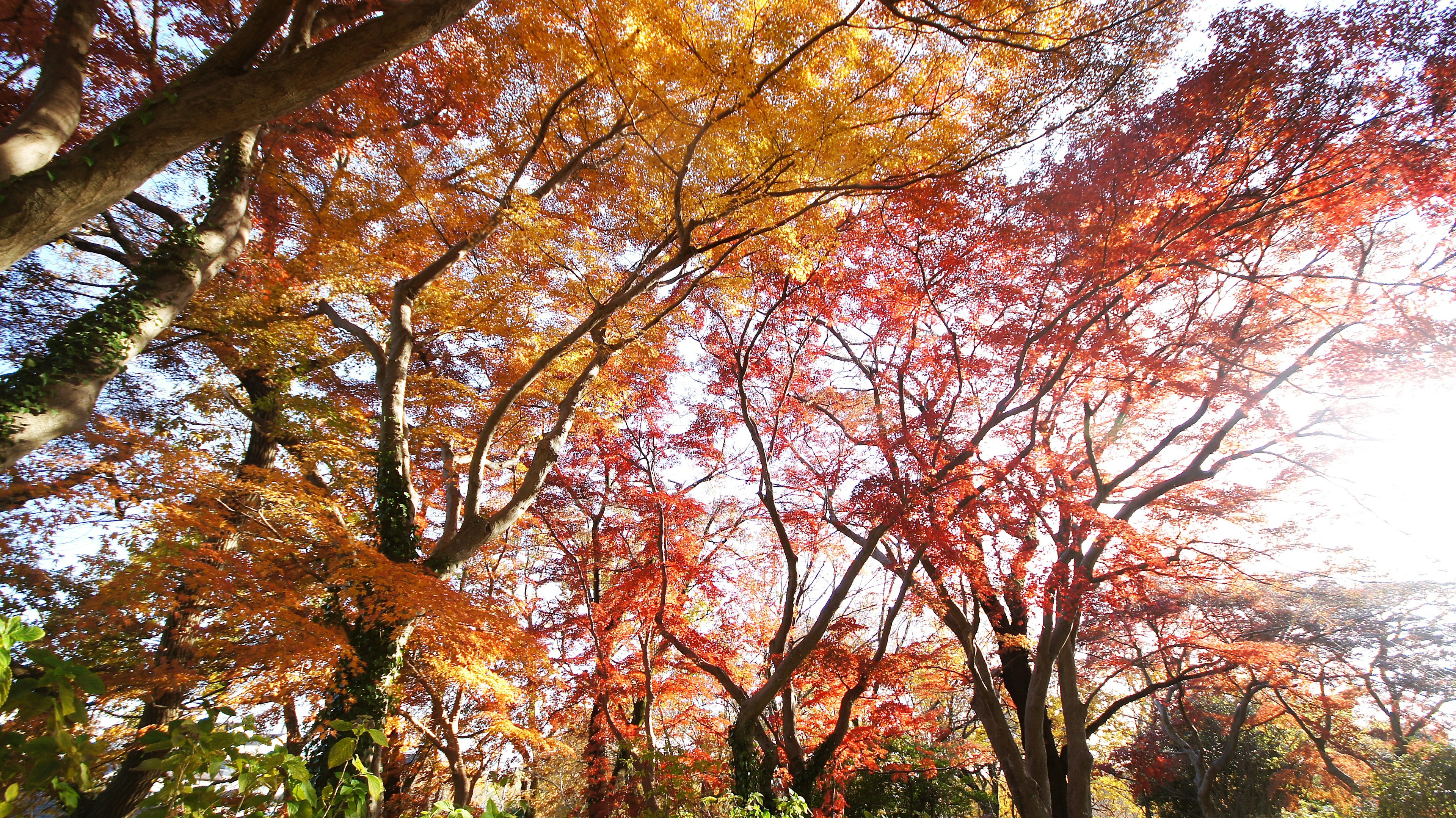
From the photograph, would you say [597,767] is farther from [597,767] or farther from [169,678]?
[169,678]

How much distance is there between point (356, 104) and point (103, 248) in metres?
3.61

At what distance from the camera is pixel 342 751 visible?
155 centimetres

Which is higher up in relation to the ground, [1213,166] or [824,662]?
[1213,166]

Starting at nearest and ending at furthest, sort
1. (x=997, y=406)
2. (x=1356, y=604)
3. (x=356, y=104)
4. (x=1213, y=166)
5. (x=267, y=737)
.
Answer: (x=267, y=737)
(x=1213, y=166)
(x=997, y=406)
(x=356, y=104)
(x=1356, y=604)

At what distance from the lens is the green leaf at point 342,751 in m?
1.45

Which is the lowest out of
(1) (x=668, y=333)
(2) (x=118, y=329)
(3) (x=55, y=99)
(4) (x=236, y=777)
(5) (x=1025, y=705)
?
(4) (x=236, y=777)

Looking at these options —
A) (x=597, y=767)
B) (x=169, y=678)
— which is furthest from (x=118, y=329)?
(x=597, y=767)

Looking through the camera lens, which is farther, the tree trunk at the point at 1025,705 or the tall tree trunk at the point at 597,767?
the tall tree trunk at the point at 597,767

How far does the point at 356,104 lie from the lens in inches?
293

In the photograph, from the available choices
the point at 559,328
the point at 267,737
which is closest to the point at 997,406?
the point at 559,328

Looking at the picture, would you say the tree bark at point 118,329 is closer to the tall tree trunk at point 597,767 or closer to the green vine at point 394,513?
the green vine at point 394,513

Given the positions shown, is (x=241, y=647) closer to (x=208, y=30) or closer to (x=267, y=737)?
(x=267, y=737)

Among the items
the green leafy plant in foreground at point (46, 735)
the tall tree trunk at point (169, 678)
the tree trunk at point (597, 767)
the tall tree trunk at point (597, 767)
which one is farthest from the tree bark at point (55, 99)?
the tree trunk at point (597, 767)

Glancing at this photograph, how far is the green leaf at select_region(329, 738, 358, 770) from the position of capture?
1.45 m
